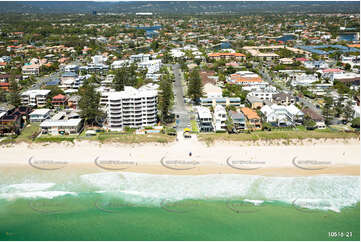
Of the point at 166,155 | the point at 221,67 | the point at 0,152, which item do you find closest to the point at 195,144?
the point at 166,155

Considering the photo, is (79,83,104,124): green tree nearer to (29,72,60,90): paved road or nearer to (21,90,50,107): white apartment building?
(21,90,50,107): white apartment building

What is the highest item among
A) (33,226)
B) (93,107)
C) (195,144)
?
(93,107)

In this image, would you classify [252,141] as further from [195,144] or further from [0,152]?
[0,152]

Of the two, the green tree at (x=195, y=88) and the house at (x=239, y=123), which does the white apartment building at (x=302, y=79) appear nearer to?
the green tree at (x=195, y=88)

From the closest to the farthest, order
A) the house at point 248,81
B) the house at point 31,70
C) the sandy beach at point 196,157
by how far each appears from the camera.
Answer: the sandy beach at point 196,157, the house at point 248,81, the house at point 31,70

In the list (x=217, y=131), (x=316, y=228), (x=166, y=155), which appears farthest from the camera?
(x=217, y=131)
